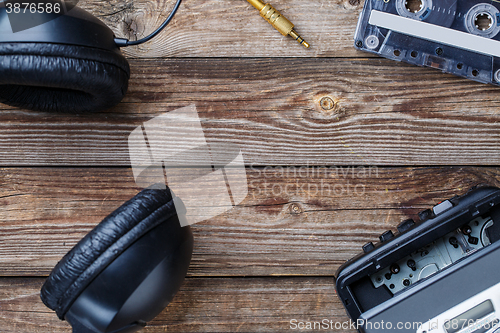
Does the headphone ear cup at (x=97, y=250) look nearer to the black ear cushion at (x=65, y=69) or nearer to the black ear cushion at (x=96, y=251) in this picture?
the black ear cushion at (x=96, y=251)

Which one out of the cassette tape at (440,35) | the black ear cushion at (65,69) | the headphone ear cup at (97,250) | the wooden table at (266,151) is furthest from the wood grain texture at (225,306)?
the cassette tape at (440,35)

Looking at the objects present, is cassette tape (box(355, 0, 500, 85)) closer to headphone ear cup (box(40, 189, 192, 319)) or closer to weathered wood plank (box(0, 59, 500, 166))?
weathered wood plank (box(0, 59, 500, 166))

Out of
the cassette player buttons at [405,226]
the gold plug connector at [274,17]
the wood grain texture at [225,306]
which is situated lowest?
the wood grain texture at [225,306]

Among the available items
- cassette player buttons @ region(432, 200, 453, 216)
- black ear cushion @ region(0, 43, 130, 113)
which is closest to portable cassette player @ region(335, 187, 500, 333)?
cassette player buttons @ region(432, 200, 453, 216)

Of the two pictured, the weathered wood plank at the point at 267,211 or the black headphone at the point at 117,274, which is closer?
the black headphone at the point at 117,274

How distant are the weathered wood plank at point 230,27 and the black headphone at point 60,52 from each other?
0.16 m

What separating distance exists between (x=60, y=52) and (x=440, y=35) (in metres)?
0.77

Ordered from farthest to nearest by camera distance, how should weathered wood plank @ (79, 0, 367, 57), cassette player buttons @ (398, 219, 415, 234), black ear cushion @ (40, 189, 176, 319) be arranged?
weathered wood plank @ (79, 0, 367, 57)
cassette player buttons @ (398, 219, 415, 234)
black ear cushion @ (40, 189, 176, 319)

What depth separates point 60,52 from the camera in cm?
54

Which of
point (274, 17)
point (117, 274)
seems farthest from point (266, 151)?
point (117, 274)

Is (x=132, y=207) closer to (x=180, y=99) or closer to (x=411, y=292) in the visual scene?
(x=180, y=99)

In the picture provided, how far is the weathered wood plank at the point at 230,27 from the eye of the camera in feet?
2.44

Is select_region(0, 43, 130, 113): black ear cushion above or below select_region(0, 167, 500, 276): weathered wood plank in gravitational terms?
above

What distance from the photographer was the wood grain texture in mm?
762
